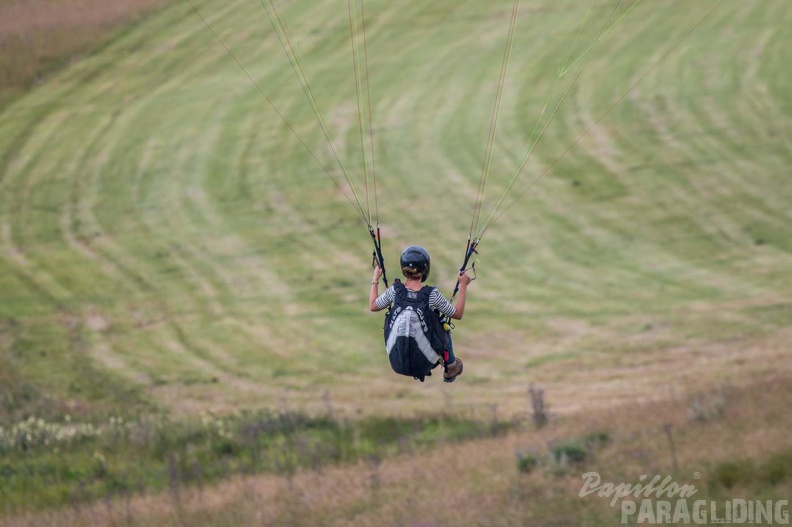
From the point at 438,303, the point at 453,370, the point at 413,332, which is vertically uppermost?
the point at 438,303

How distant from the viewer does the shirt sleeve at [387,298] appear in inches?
523

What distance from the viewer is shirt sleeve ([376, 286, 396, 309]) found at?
13273mm

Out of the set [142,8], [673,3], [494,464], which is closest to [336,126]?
[142,8]

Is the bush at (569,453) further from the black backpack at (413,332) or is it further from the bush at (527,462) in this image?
the black backpack at (413,332)

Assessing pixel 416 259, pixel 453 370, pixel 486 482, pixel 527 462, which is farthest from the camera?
pixel 527 462

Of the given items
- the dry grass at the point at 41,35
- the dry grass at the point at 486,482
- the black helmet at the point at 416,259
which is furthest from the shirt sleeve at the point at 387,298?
the dry grass at the point at 41,35

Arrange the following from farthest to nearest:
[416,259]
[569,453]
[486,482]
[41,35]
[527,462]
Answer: [41,35]
[527,462]
[569,453]
[486,482]
[416,259]

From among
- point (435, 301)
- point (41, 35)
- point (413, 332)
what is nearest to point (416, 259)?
point (435, 301)

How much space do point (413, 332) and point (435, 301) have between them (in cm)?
43

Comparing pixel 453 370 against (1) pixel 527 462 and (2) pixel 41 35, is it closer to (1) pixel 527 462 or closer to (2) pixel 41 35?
(1) pixel 527 462

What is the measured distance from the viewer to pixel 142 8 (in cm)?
5188

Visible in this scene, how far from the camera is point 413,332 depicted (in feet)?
42.8

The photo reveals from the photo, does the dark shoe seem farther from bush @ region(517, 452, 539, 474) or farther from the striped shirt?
bush @ region(517, 452, 539, 474)

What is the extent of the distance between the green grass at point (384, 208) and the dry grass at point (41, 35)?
0.80m
